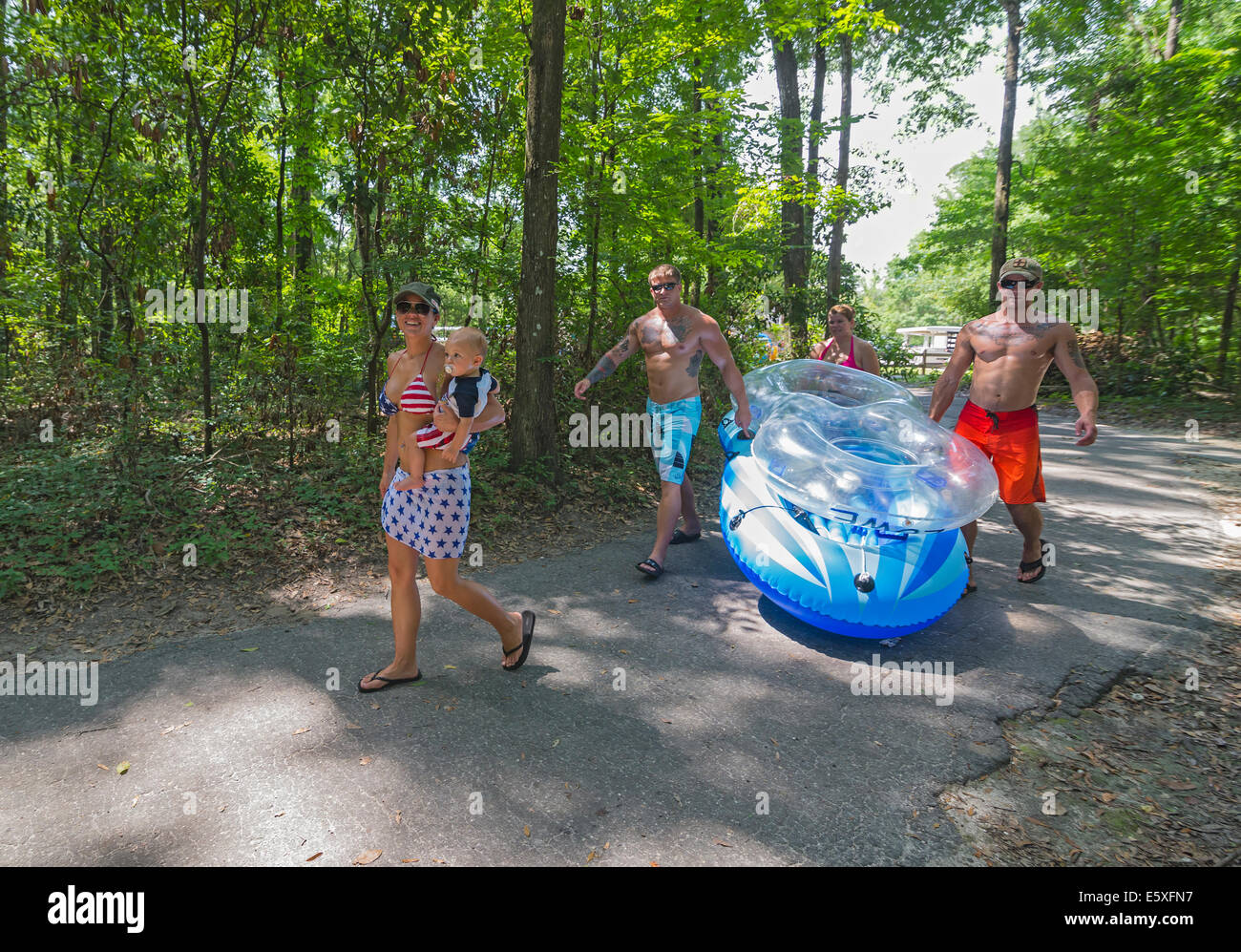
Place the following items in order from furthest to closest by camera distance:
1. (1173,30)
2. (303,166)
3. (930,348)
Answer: (930,348)
(1173,30)
(303,166)

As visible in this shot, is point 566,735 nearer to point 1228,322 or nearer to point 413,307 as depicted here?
point 413,307

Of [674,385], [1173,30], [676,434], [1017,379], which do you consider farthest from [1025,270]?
[1173,30]

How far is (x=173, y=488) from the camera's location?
232 inches

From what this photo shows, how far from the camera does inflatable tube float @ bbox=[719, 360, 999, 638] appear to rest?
4055 mm

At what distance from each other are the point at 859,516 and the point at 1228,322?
1594 centimetres

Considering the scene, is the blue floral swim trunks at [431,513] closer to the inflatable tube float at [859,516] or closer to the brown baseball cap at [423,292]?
the brown baseball cap at [423,292]

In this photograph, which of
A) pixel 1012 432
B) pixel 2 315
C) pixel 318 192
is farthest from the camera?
pixel 318 192

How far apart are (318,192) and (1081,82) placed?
74.6 ft

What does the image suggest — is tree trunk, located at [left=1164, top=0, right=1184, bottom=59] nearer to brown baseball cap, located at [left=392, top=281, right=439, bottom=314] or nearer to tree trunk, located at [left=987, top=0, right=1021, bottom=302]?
tree trunk, located at [left=987, top=0, right=1021, bottom=302]

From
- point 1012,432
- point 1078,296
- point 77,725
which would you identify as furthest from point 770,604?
point 1078,296

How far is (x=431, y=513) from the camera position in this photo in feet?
11.1

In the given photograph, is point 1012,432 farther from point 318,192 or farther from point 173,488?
point 318,192

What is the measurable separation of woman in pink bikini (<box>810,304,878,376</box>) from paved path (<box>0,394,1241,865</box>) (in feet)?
8.20
